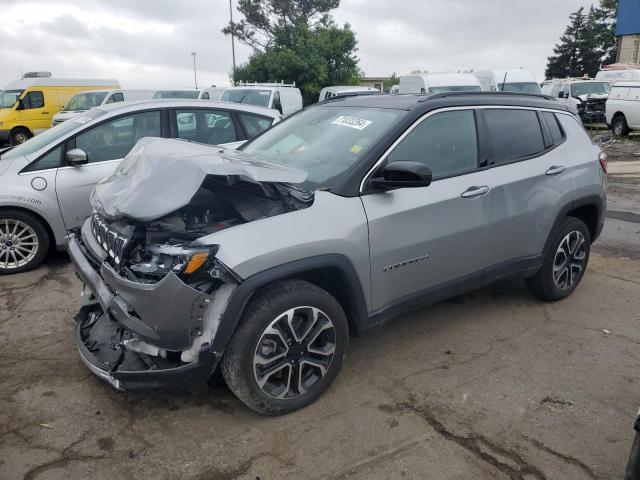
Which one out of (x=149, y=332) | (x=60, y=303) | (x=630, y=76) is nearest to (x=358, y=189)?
(x=149, y=332)

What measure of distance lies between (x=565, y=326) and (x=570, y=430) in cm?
146

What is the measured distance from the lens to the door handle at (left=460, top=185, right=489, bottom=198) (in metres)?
3.66

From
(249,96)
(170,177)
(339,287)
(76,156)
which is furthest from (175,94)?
(339,287)

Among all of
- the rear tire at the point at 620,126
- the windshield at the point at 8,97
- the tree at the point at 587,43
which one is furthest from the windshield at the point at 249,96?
the tree at the point at 587,43

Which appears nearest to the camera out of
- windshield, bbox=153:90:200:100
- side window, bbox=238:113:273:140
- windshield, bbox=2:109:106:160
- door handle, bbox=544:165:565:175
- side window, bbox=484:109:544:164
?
side window, bbox=484:109:544:164

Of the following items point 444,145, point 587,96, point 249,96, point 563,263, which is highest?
point 249,96

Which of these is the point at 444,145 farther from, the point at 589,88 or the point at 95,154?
the point at 589,88

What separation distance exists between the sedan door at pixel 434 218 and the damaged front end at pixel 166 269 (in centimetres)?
56

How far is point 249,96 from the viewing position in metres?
16.8

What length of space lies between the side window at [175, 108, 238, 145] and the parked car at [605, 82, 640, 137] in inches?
606

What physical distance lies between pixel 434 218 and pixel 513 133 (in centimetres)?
121

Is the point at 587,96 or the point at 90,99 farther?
the point at 587,96

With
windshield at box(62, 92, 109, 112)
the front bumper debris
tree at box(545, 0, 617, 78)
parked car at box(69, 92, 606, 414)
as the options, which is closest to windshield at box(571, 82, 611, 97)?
windshield at box(62, 92, 109, 112)

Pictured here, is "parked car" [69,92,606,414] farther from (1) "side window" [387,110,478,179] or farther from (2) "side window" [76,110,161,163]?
(2) "side window" [76,110,161,163]
